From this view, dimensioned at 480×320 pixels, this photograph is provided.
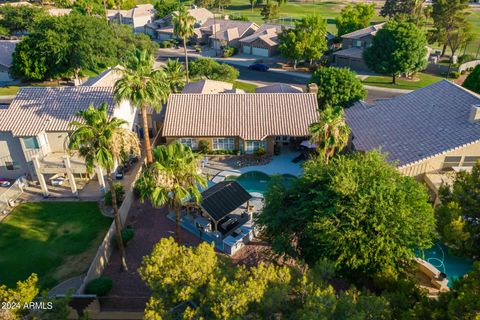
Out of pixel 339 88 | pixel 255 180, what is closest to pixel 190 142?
pixel 255 180

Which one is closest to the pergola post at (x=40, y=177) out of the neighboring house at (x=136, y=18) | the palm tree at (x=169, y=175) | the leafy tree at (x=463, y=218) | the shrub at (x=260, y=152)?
the palm tree at (x=169, y=175)

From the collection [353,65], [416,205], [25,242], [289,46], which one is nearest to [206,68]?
[289,46]

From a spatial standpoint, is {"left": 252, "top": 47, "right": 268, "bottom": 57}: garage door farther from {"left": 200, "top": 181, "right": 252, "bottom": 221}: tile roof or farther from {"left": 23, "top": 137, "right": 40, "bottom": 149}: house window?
{"left": 23, "top": 137, "right": 40, "bottom": 149}: house window

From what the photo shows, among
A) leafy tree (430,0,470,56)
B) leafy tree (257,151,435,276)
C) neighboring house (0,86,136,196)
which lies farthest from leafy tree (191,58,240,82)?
leafy tree (430,0,470,56)

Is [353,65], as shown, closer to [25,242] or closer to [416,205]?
[416,205]

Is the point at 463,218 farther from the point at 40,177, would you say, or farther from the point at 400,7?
the point at 400,7
